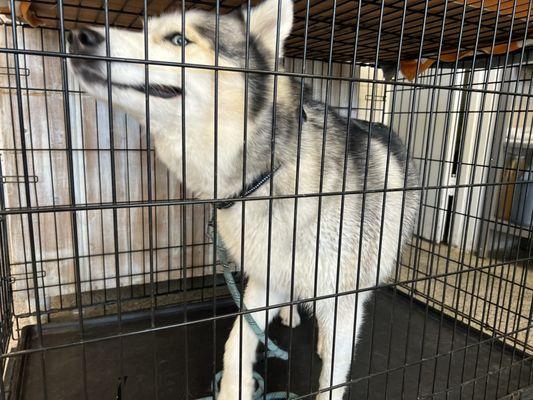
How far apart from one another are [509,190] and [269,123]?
270 centimetres

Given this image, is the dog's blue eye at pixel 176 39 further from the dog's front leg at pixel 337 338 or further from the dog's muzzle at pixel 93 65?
the dog's front leg at pixel 337 338

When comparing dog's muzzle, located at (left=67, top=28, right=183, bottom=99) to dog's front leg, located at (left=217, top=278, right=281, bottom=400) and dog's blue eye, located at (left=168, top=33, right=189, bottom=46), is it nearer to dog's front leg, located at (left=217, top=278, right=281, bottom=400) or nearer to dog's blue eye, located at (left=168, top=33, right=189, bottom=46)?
dog's blue eye, located at (left=168, top=33, right=189, bottom=46)

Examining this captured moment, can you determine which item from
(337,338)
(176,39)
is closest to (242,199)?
(176,39)

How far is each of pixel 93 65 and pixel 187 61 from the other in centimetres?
23

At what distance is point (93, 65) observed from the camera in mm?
774

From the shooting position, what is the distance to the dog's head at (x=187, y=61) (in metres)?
0.75

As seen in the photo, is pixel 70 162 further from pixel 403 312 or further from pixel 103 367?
pixel 403 312

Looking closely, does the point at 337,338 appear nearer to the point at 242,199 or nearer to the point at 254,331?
the point at 254,331

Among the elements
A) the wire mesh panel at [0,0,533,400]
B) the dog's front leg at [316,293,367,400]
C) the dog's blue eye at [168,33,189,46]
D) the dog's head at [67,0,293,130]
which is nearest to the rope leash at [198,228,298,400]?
the wire mesh panel at [0,0,533,400]

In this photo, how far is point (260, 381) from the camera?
1.37m

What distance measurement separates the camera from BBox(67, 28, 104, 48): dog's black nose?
673 mm

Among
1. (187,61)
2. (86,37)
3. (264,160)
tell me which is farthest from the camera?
(264,160)

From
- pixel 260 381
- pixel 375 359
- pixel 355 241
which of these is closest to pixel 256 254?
pixel 355 241

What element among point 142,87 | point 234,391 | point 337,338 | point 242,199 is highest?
point 142,87
